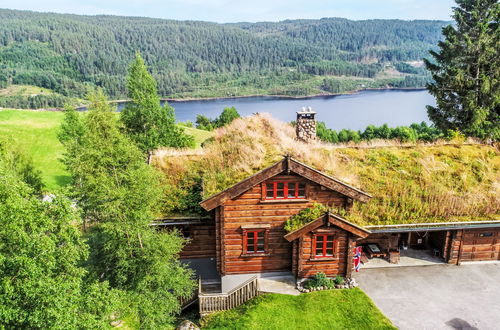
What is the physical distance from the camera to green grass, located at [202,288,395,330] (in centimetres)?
1494

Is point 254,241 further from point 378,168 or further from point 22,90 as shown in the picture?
point 22,90

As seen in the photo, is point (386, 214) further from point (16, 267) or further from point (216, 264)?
point (16, 267)

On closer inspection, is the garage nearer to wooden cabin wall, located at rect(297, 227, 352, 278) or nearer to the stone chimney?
wooden cabin wall, located at rect(297, 227, 352, 278)

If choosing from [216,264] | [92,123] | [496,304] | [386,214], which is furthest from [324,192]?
[92,123]

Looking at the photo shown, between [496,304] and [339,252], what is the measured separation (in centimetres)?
706

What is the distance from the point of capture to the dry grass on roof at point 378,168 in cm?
1773

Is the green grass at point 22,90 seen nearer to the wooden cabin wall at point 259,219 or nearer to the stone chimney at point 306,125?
the stone chimney at point 306,125

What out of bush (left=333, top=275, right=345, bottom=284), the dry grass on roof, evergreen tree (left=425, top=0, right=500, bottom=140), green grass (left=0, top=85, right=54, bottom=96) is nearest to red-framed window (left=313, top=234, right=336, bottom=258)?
bush (left=333, top=275, right=345, bottom=284)

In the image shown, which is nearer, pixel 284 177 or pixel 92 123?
pixel 92 123

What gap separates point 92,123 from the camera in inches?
583

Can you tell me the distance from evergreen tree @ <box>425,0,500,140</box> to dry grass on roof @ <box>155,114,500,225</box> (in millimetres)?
8305

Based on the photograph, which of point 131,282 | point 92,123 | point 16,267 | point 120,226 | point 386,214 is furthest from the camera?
point 386,214

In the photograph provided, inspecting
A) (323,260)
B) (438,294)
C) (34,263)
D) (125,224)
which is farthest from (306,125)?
(34,263)

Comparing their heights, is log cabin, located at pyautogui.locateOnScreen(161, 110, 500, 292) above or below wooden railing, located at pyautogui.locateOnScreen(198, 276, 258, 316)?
above
